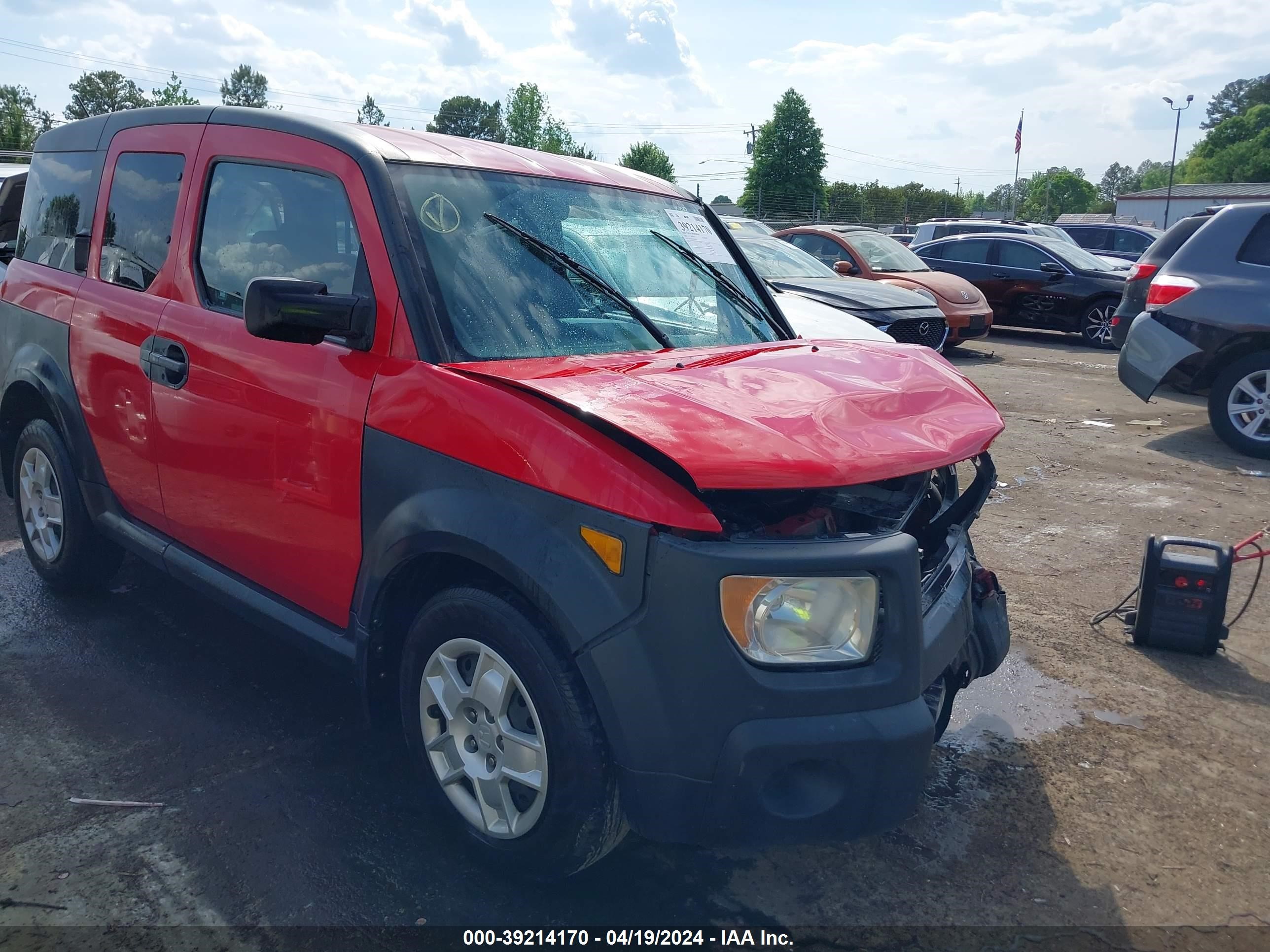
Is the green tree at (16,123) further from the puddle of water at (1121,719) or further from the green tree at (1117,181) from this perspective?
the green tree at (1117,181)

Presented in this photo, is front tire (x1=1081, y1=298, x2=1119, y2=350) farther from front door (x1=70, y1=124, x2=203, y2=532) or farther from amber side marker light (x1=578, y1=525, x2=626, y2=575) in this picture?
amber side marker light (x1=578, y1=525, x2=626, y2=575)

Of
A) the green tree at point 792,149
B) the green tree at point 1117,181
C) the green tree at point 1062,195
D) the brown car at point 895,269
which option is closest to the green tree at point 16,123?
the brown car at point 895,269

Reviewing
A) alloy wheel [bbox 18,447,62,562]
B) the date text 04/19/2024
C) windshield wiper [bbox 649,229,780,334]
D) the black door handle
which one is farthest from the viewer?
alloy wheel [bbox 18,447,62,562]

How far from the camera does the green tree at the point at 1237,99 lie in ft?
422

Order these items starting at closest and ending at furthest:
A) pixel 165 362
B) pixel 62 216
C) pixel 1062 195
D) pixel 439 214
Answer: pixel 439 214
pixel 165 362
pixel 62 216
pixel 1062 195

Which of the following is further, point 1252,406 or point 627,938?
point 1252,406

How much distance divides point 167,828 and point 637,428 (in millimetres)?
1807

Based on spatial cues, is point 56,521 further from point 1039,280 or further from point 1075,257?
point 1075,257

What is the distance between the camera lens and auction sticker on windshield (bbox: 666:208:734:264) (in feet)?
12.7

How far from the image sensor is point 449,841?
112 inches

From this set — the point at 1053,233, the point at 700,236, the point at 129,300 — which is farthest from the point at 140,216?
the point at 1053,233

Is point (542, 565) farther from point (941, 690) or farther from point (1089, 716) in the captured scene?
point (1089, 716)

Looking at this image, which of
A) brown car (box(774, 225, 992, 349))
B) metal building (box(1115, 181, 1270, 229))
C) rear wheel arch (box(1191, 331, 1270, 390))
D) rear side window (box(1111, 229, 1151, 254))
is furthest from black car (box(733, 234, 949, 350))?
metal building (box(1115, 181, 1270, 229))

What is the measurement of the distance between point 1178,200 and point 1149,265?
280 ft
